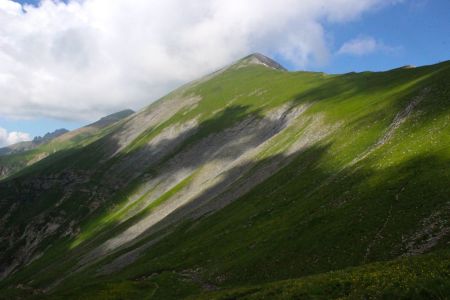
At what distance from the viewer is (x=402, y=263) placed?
96.2 feet

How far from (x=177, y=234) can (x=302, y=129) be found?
4498 cm

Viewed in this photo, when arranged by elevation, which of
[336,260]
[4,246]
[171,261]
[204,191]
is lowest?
[336,260]

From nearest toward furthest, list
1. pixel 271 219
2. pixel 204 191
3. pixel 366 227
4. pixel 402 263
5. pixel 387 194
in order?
pixel 402 263, pixel 366 227, pixel 387 194, pixel 271 219, pixel 204 191

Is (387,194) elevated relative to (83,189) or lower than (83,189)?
lower

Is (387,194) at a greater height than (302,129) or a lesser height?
lesser

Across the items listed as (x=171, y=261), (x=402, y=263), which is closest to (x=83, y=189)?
(x=171, y=261)

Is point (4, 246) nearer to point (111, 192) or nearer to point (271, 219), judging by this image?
point (111, 192)

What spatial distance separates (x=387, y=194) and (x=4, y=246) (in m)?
179

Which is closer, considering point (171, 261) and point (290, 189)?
point (171, 261)

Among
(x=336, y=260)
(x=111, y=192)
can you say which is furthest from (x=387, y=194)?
(x=111, y=192)

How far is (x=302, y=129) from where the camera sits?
356ft

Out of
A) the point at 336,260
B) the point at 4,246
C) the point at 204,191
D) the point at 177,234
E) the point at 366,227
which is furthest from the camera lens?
the point at 4,246

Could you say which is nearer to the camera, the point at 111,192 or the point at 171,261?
the point at 171,261

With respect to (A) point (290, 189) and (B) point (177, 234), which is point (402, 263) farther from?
(B) point (177, 234)
